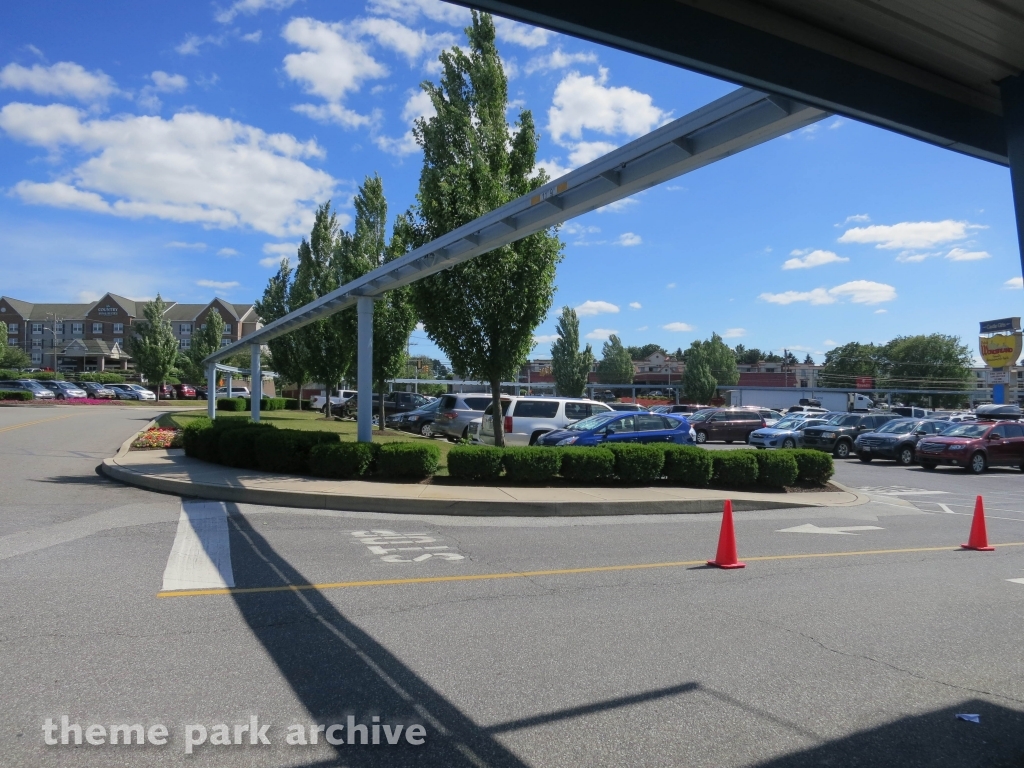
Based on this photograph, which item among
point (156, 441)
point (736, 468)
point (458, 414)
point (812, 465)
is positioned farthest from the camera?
point (458, 414)

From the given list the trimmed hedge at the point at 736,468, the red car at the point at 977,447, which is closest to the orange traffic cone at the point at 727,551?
the trimmed hedge at the point at 736,468

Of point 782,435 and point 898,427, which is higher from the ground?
point 898,427

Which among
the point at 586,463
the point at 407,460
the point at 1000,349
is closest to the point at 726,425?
the point at 586,463

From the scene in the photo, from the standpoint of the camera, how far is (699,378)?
258ft

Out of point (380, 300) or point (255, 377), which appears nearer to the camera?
point (255, 377)

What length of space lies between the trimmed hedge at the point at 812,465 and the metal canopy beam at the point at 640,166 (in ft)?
27.0

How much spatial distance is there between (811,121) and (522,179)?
11674mm

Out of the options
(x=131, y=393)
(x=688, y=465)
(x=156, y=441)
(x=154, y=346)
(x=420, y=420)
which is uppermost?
(x=154, y=346)

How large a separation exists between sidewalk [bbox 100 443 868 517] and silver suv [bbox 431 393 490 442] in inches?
469

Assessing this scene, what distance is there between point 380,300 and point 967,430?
69.2 ft

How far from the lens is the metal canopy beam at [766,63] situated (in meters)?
3.36

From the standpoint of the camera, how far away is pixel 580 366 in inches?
2702

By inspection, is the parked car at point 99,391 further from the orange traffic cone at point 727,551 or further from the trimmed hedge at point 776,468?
the orange traffic cone at point 727,551

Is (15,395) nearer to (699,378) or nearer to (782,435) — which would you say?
(782,435)
